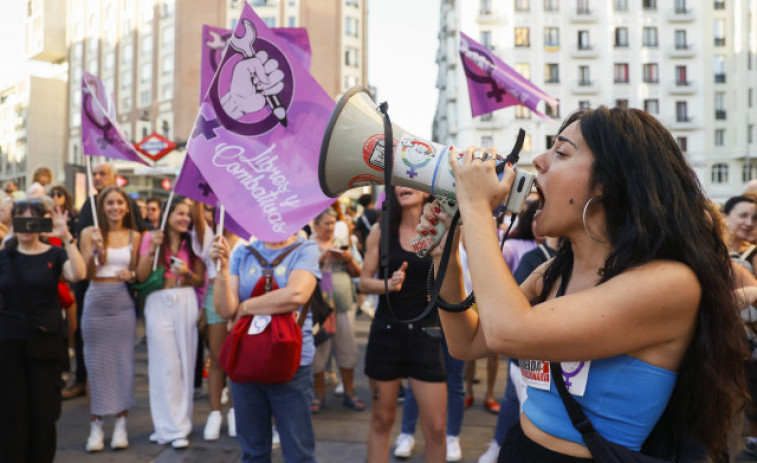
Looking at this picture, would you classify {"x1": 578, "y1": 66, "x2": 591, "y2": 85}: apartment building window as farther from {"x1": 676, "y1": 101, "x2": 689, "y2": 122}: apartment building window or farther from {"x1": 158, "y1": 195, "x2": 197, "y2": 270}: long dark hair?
{"x1": 158, "y1": 195, "x2": 197, "y2": 270}: long dark hair

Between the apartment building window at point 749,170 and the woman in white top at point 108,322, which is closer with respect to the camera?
the woman in white top at point 108,322

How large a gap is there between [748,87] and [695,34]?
5.16m

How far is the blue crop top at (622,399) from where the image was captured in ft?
4.41

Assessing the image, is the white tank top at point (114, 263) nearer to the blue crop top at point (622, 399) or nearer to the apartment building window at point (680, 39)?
the blue crop top at point (622, 399)

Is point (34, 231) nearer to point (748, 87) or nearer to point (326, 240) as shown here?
point (326, 240)

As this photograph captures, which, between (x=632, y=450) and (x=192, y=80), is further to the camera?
(x=192, y=80)

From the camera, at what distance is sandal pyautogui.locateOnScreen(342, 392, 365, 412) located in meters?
5.57

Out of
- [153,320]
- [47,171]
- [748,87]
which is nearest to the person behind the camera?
[153,320]

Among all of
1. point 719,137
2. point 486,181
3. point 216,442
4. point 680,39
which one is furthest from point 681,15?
point 486,181

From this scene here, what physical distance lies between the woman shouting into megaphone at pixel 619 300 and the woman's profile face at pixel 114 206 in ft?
13.2

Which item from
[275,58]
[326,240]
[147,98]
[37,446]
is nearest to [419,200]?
[275,58]

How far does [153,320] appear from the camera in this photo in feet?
15.3

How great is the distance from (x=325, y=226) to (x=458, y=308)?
4047 millimetres

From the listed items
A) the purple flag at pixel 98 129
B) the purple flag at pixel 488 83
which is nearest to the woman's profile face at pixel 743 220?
the purple flag at pixel 488 83
